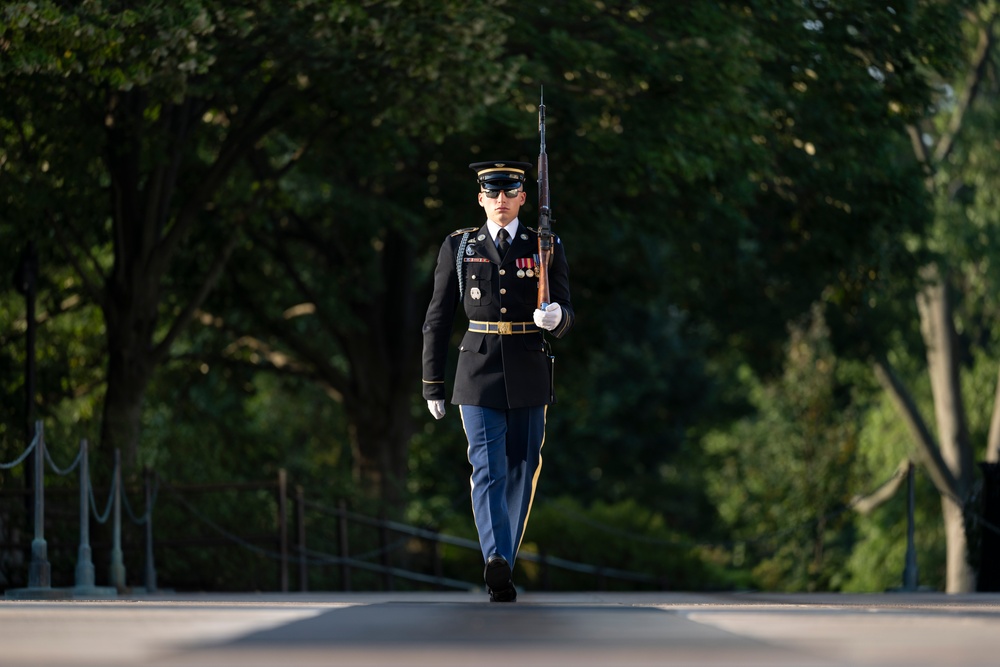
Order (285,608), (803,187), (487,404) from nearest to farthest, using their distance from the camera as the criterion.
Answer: (285,608), (487,404), (803,187)

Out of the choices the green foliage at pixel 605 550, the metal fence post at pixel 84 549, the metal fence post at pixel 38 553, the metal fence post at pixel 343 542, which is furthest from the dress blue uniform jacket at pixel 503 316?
the green foliage at pixel 605 550

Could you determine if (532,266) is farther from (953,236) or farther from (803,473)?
(803,473)

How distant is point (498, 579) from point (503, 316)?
4.63 feet

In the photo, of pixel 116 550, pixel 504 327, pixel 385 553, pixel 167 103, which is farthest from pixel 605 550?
pixel 504 327

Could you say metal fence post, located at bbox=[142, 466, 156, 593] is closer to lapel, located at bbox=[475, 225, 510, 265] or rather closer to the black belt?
the black belt

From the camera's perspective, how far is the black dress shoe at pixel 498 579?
912 cm

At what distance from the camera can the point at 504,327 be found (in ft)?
31.7

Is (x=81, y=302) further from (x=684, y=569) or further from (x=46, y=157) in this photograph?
(x=684, y=569)

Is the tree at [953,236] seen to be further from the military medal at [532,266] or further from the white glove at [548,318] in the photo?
the white glove at [548,318]

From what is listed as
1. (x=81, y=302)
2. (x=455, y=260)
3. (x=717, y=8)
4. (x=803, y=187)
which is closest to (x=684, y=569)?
(x=803, y=187)

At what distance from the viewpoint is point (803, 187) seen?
21.9 m

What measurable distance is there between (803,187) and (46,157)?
29.6 ft

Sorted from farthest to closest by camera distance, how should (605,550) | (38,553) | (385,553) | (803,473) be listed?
(803,473) → (605,550) → (385,553) → (38,553)

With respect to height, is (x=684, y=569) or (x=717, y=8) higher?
(x=717, y=8)
